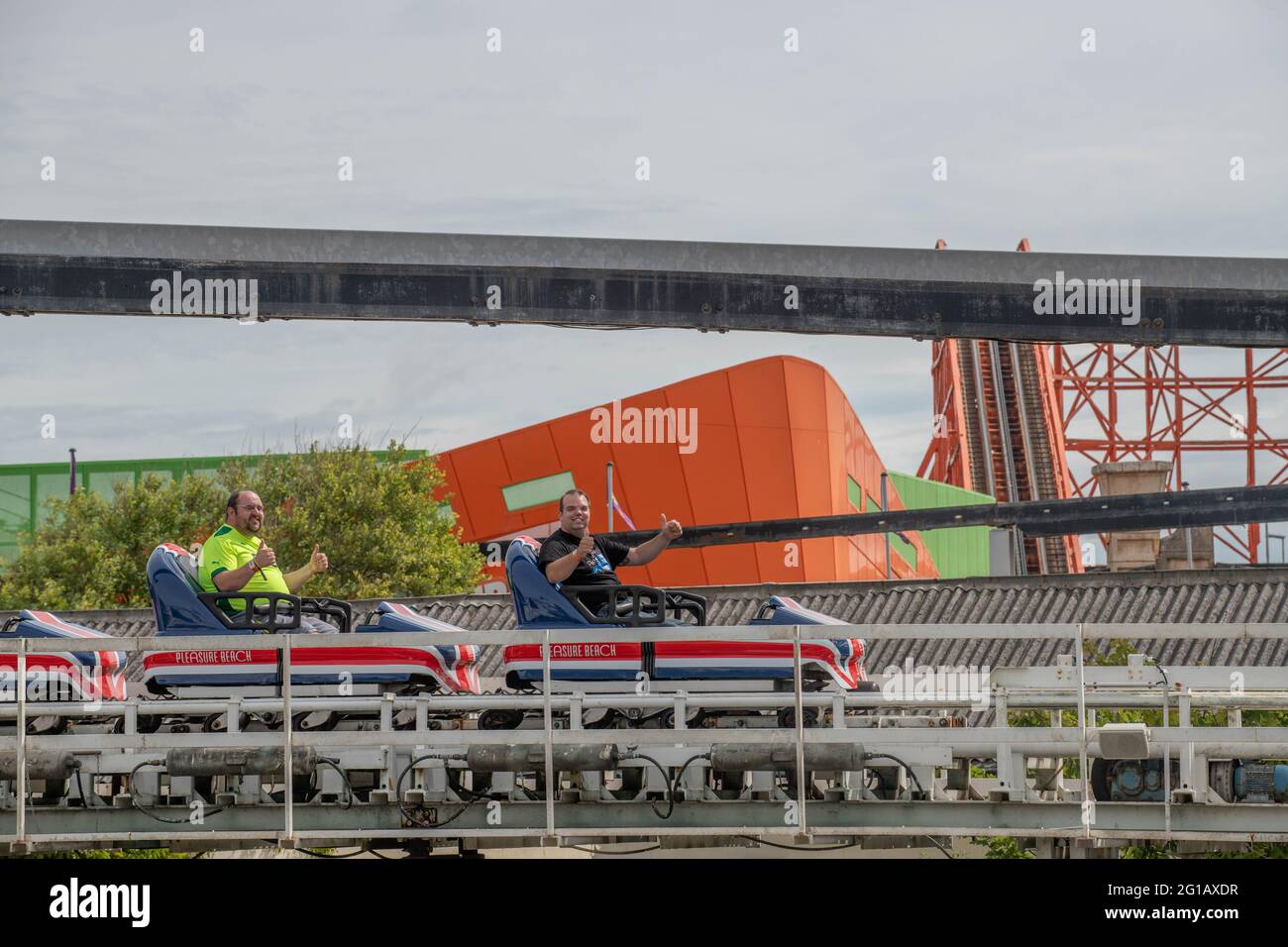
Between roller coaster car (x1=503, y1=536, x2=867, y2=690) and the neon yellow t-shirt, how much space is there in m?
1.54

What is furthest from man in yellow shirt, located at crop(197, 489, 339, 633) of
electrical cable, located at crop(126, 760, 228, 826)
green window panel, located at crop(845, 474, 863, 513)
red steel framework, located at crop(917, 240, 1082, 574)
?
red steel framework, located at crop(917, 240, 1082, 574)

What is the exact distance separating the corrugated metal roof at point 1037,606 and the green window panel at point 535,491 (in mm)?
13823

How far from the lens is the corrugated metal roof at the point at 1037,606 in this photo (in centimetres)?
2106

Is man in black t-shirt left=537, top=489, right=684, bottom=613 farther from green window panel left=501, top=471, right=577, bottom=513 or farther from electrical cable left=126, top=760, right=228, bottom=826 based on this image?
green window panel left=501, top=471, right=577, bottom=513

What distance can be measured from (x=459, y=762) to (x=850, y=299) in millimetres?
4768

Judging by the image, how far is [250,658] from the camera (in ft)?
34.6

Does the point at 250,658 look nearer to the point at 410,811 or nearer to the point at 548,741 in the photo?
the point at 410,811

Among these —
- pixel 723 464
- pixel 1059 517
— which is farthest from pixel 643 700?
pixel 723 464

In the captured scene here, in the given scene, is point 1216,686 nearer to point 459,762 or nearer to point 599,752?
point 599,752

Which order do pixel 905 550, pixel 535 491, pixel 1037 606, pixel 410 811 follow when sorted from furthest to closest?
pixel 905 550 < pixel 535 491 < pixel 1037 606 < pixel 410 811

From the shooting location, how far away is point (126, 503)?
3516cm

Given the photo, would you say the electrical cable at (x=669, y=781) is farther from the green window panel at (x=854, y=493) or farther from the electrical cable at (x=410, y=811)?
the green window panel at (x=854, y=493)

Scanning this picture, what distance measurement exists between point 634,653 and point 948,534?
123 feet
